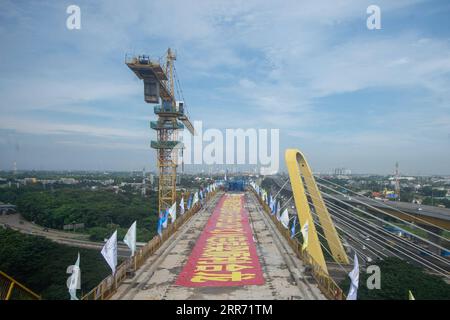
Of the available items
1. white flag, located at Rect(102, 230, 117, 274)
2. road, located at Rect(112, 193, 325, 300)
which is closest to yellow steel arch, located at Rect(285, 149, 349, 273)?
road, located at Rect(112, 193, 325, 300)

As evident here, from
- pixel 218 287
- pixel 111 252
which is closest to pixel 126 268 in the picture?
pixel 111 252

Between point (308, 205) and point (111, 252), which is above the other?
point (308, 205)

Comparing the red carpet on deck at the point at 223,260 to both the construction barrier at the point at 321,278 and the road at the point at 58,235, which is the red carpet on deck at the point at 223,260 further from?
the road at the point at 58,235

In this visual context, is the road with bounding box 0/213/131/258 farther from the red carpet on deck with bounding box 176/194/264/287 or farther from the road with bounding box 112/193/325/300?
the road with bounding box 112/193/325/300

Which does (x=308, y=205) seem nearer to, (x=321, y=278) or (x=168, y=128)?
(x=321, y=278)

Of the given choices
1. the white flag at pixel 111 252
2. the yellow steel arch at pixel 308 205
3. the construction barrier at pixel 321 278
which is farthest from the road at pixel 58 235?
the white flag at pixel 111 252

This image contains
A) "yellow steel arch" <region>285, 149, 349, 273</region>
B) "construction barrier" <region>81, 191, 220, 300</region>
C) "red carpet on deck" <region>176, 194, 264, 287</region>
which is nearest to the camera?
"construction barrier" <region>81, 191, 220, 300</region>
